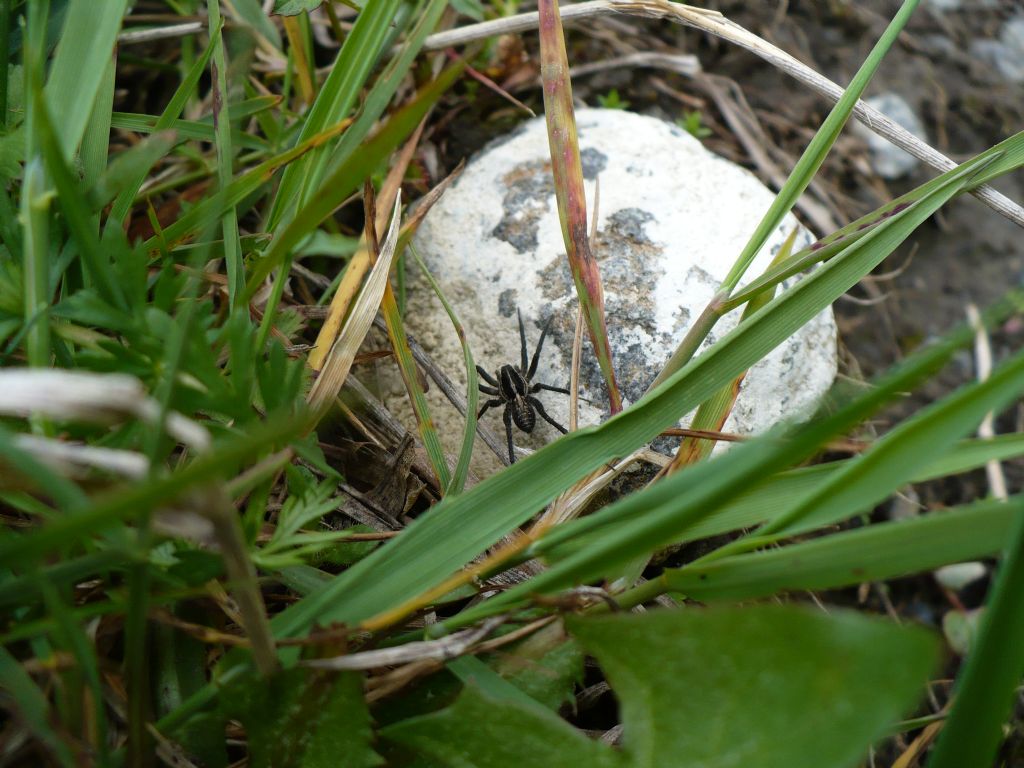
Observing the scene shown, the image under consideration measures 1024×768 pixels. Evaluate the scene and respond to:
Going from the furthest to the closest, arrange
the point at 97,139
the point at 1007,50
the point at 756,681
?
the point at 1007,50, the point at 97,139, the point at 756,681

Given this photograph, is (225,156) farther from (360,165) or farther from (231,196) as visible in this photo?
(360,165)

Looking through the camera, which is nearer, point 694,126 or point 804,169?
A: point 804,169

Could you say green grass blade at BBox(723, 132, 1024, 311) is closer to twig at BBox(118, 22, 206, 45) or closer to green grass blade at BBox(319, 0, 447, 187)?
green grass blade at BBox(319, 0, 447, 187)

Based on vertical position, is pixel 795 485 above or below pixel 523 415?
above

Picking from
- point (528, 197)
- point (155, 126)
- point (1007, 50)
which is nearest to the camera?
point (155, 126)

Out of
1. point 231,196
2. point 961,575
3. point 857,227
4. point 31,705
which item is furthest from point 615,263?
point 31,705

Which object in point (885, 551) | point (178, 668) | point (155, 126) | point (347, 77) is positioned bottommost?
point (178, 668)
